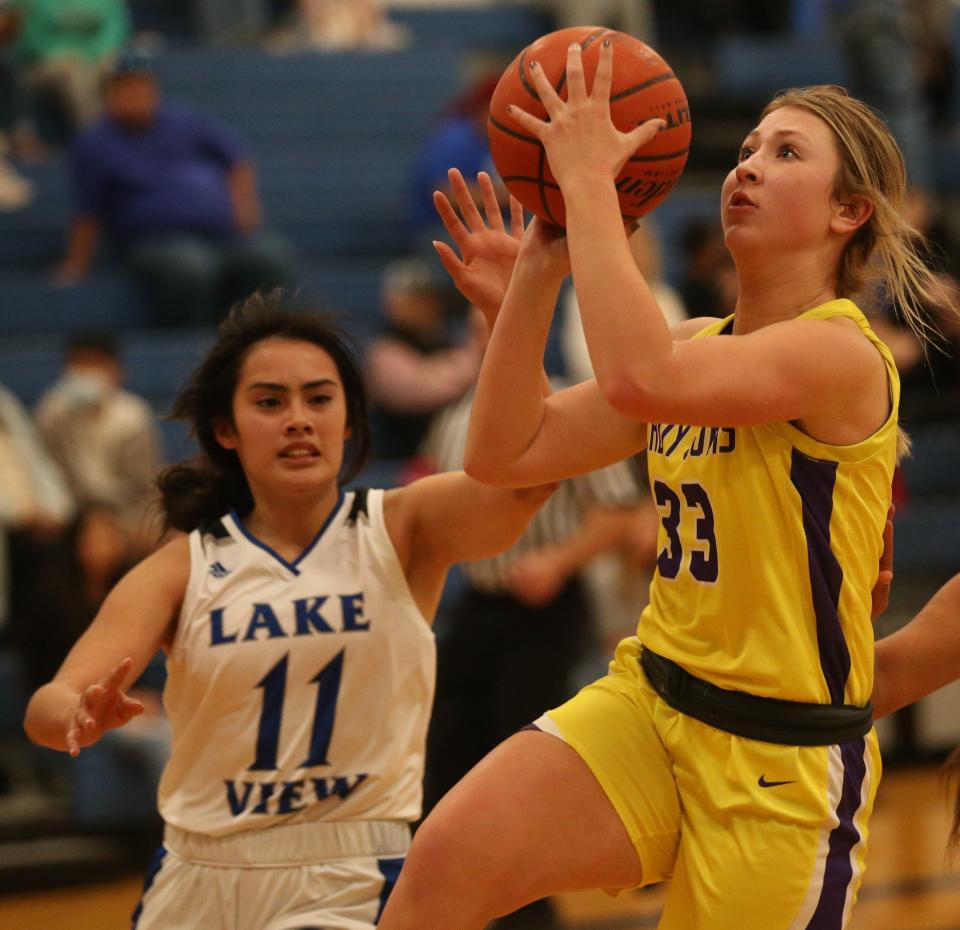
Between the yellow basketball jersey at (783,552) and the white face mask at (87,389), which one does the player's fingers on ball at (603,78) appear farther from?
the white face mask at (87,389)

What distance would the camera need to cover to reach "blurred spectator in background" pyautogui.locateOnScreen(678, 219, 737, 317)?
848cm

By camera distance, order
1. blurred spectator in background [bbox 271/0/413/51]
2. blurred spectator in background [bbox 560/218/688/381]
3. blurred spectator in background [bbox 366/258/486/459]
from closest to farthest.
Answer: blurred spectator in background [bbox 560/218/688/381] < blurred spectator in background [bbox 366/258/486/459] < blurred spectator in background [bbox 271/0/413/51]

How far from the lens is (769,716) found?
2.83m

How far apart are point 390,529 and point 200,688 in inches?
20.5

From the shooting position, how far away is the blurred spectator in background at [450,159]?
9219 millimetres

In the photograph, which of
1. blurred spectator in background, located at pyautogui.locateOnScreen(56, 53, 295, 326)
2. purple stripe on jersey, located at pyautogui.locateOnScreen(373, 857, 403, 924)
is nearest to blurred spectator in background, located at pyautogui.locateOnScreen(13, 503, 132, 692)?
blurred spectator in background, located at pyautogui.locateOnScreen(56, 53, 295, 326)

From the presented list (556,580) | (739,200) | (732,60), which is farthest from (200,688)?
(732,60)

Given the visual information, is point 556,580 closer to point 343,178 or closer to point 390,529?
point 390,529

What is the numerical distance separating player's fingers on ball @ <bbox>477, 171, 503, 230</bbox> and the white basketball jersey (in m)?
0.73

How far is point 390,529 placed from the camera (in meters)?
3.62

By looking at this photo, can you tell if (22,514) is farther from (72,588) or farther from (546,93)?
(546,93)

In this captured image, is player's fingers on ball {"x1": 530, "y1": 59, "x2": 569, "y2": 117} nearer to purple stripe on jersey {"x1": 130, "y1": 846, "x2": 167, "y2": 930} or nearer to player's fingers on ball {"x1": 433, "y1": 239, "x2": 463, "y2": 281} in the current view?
player's fingers on ball {"x1": 433, "y1": 239, "x2": 463, "y2": 281}

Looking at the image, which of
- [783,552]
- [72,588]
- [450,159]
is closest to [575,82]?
[783,552]

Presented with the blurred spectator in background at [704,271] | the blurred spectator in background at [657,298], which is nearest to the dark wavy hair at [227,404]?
the blurred spectator in background at [657,298]
